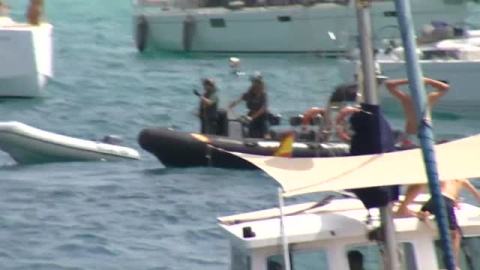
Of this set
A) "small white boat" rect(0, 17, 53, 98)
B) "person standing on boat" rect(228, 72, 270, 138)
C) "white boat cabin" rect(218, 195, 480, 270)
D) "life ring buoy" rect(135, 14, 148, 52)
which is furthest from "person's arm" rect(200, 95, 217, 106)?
"life ring buoy" rect(135, 14, 148, 52)

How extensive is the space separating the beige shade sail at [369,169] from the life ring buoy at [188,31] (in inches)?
1737

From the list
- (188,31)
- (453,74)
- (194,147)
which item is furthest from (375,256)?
(188,31)

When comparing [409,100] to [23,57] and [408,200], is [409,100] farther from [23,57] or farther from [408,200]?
[23,57]

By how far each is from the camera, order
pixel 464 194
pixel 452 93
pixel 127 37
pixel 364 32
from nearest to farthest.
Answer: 1. pixel 364 32
2. pixel 464 194
3. pixel 452 93
4. pixel 127 37

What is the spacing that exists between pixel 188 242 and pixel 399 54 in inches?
689

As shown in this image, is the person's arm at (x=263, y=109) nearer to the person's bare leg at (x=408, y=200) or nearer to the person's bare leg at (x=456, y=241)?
the person's bare leg at (x=408, y=200)

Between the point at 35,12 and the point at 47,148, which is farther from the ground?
the point at 35,12

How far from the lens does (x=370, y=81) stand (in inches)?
484

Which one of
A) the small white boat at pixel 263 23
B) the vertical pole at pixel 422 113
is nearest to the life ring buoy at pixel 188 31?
the small white boat at pixel 263 23

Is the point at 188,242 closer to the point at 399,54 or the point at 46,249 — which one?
the point at 46,249

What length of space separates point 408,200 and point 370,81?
1708 mm

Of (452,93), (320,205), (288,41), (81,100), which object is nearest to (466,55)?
(452,93)

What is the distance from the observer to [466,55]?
129 feet

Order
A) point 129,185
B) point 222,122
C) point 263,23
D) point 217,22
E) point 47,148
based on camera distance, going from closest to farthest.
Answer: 1. point 129,185
2. point 222,122
3. point 47,148
4. point 263,23
5. point 217,22
